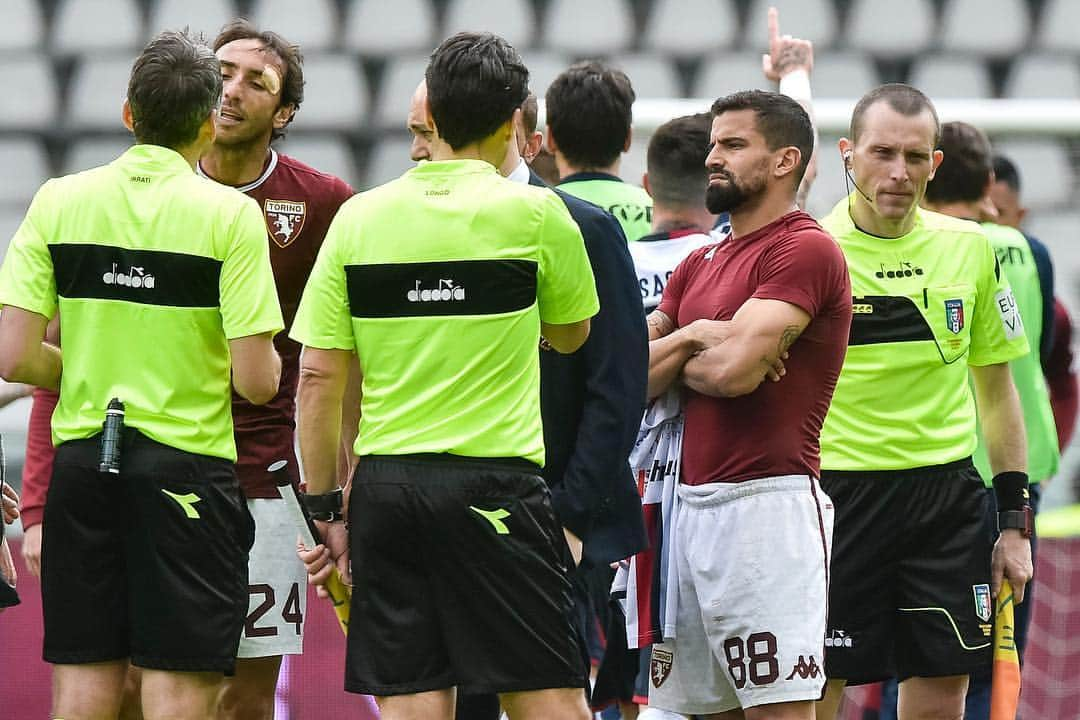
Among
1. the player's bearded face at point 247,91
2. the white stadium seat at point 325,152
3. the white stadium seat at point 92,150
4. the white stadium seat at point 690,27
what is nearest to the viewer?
the player's bearded face at point 247,91

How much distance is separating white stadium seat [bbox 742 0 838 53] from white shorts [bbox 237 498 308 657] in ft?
24.4

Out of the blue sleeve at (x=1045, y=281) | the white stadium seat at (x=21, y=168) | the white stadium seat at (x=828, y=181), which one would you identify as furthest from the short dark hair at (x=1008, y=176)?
the white stadium seat at (x=21, y=168)

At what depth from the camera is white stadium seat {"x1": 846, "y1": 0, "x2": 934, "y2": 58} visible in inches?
440

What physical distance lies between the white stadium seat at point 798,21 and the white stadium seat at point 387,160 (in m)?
2.62

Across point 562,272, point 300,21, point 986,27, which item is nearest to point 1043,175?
point 986,27

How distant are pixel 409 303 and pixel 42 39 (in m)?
8.17

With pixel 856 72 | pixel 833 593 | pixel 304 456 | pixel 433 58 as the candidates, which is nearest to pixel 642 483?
pixel 833 593

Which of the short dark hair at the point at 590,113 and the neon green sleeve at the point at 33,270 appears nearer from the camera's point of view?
the neon green sleeve at the point at 33,270

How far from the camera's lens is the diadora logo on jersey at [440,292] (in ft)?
11.1

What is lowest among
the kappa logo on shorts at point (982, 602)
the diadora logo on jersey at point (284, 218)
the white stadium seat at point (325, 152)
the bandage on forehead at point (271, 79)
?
the kappa logo on shorts at point (982, 602)

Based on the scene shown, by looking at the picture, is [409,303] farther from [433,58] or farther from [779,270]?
[779,270]

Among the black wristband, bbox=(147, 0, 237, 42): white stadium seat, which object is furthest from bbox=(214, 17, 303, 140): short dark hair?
bbox=(147, 0, 237, 42): white stadium seat

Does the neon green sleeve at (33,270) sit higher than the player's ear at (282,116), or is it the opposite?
the player's ear at (282,116)

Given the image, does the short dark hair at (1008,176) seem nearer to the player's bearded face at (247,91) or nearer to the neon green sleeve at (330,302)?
the player's bearded face at (247,91)
